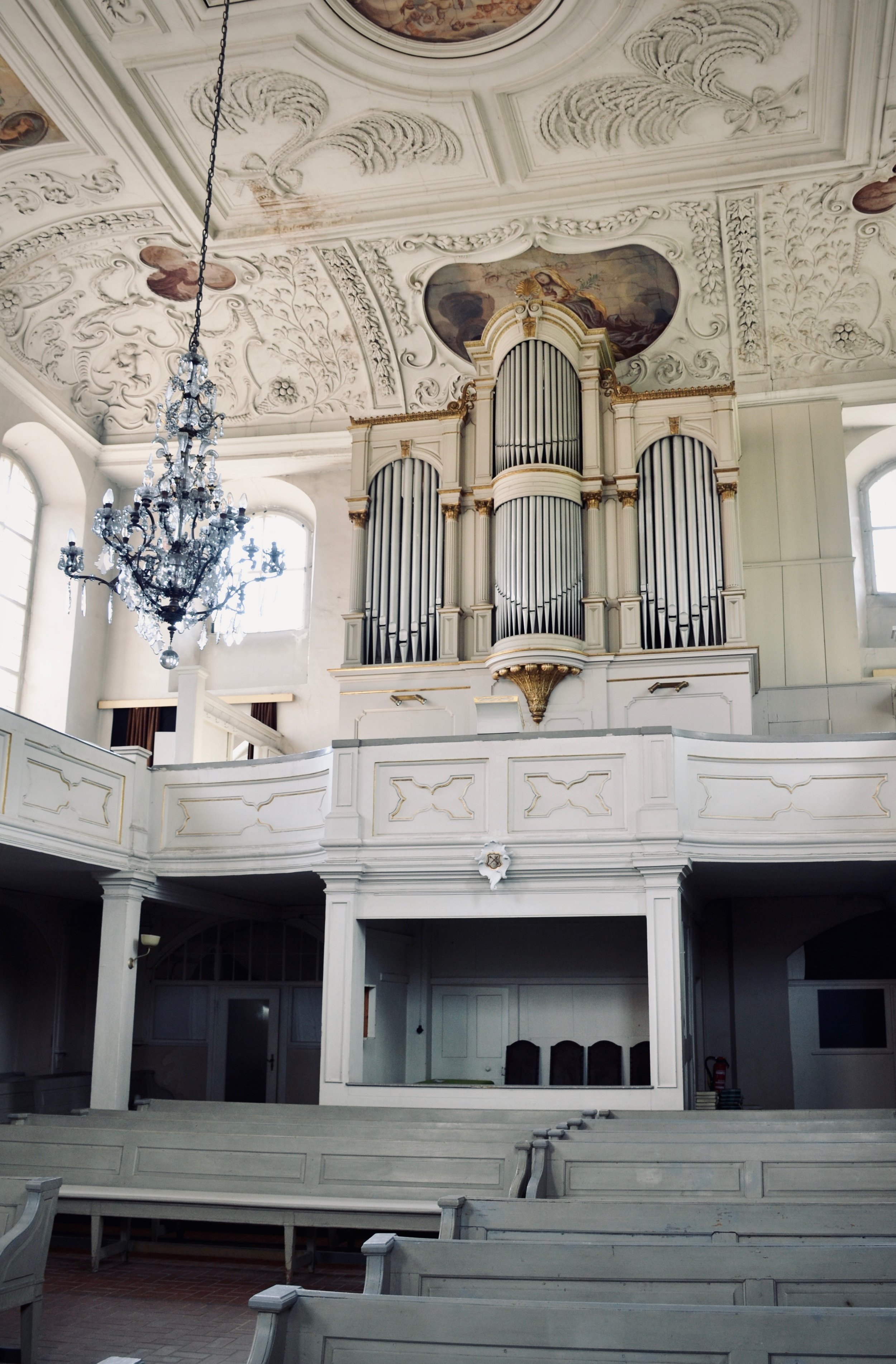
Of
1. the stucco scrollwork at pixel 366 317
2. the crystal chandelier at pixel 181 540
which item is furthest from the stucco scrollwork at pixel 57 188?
the crystal chandelier at pixel 181 540

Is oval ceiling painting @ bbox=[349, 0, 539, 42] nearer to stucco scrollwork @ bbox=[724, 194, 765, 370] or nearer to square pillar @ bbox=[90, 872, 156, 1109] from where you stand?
stucco scrollwork @ bbox=[724, 194, 765, 370]

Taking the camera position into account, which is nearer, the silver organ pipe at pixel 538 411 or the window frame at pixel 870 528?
the silver organ pipe at pixel 538 411

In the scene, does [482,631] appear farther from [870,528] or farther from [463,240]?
[870,528]

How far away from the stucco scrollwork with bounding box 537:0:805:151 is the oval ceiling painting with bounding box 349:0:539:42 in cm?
Answer: 102

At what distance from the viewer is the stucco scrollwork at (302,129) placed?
12078 mm

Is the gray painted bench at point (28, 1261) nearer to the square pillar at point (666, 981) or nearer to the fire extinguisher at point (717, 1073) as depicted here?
the square pillar at point (666, 981)

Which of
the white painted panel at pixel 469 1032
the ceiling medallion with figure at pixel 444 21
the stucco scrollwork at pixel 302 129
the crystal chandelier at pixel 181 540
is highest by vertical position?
the ceiling medallion with figure at pixel 444 21

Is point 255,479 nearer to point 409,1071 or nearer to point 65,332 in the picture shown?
point 65,332

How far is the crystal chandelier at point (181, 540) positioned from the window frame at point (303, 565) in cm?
674

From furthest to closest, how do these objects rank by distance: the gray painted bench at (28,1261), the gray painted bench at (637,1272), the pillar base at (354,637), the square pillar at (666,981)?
the pillar base at (354,637), the square pillar at (666,981), the gray painted bench at (28,1261), the gray painted bench at (637,1272)

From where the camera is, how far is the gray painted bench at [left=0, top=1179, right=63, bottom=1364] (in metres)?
6.24

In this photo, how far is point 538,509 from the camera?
1324cm

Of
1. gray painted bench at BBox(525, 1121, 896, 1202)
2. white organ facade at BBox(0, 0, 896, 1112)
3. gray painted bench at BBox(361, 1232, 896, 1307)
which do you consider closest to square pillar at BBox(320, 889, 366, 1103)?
white organ facade at BBox(0, 0, 896, 1112)

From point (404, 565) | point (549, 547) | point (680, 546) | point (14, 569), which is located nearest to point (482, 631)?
point (549, 547)
